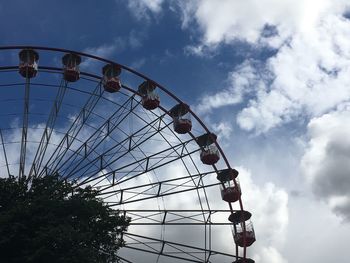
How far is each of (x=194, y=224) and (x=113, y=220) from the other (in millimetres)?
5093

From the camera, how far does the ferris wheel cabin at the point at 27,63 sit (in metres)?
28.3

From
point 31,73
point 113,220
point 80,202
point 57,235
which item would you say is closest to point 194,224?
point 113,220

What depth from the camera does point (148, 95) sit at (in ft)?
101

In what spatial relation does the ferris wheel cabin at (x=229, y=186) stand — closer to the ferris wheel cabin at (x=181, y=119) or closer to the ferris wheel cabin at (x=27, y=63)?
the ferris wheel cabin at (x=181, y=119)

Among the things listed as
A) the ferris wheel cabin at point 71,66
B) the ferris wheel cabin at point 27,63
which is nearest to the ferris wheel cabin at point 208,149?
the ferris wheel cabin at point 71,66

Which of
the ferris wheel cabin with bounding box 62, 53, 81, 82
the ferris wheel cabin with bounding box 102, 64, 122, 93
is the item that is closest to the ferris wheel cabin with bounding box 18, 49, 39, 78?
the ferris wheel cabin with bounding box 62, 53, 81, 82

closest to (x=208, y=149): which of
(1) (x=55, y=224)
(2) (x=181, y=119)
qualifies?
(2) (x=181, y=119)

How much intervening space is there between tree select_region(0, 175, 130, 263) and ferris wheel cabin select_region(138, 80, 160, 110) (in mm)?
6376

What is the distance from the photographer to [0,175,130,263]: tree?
22.6 metres

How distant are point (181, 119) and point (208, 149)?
2353mm

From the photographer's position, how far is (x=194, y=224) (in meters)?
29.1

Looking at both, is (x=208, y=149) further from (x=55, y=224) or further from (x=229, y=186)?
(x=55, y=224)

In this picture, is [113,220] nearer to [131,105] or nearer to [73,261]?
[73,261]

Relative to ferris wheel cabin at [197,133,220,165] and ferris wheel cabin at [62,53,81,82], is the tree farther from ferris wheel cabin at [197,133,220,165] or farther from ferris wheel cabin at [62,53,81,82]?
ferris wheel cabin at [197,133,220,165]
